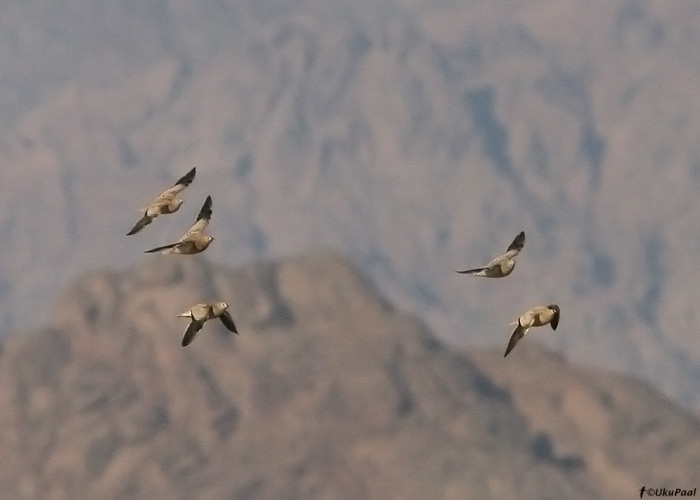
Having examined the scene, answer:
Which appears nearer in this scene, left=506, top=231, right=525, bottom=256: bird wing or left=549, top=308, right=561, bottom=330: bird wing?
left=549, top=308, right=561, bottom=330: bird wing

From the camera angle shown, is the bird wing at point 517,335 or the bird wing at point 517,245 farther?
the bird wing at point 517,245

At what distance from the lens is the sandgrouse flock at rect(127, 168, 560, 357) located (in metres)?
23.7

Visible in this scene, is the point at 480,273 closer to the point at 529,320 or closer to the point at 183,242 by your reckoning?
the point at 529,320

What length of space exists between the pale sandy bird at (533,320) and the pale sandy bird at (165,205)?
612cm

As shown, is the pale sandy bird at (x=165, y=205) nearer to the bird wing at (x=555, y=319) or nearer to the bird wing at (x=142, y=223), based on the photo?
the bird wing at (x=142, y=223)

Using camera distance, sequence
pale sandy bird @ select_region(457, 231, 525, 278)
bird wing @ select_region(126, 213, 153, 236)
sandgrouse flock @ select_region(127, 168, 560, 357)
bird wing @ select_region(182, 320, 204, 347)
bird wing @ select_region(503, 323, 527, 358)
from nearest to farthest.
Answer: bird wing @ select_region(503, 323, 527, 358), sandgrouse flock @ select_region(127, 168, 560, 357), bird wing @ select_region(182, 320, 204, 347), pale sandy bird @ select_region(457, 231, 525, 278), bird wing @ select_region(126, 213, 153, 236)

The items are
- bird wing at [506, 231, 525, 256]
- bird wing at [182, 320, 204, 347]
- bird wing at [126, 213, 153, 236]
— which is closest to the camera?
bird wing at [182, 320, 204, 347]

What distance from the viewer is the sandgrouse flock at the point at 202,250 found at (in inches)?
934

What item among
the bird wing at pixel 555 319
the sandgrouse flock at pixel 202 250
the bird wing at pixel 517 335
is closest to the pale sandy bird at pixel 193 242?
the sandgrouse flock at pixel 202 250

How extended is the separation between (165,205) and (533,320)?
23.0 feet

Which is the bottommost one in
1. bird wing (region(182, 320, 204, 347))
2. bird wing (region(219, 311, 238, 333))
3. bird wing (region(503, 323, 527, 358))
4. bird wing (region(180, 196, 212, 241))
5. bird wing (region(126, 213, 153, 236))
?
bird wing (region(503, 323, 527, 358))

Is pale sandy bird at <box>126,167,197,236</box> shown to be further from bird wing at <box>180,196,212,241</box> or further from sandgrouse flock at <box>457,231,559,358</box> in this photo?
sandgrouse flock at <box>457,231,559,358</box>

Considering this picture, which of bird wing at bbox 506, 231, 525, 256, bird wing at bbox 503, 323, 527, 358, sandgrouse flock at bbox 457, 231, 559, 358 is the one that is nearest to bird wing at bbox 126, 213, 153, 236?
sandgrouse flock at bbox 457, 231, 559, 358

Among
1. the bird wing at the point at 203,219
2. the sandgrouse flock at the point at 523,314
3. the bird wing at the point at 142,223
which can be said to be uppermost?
the bird wing at the point at 142,223
